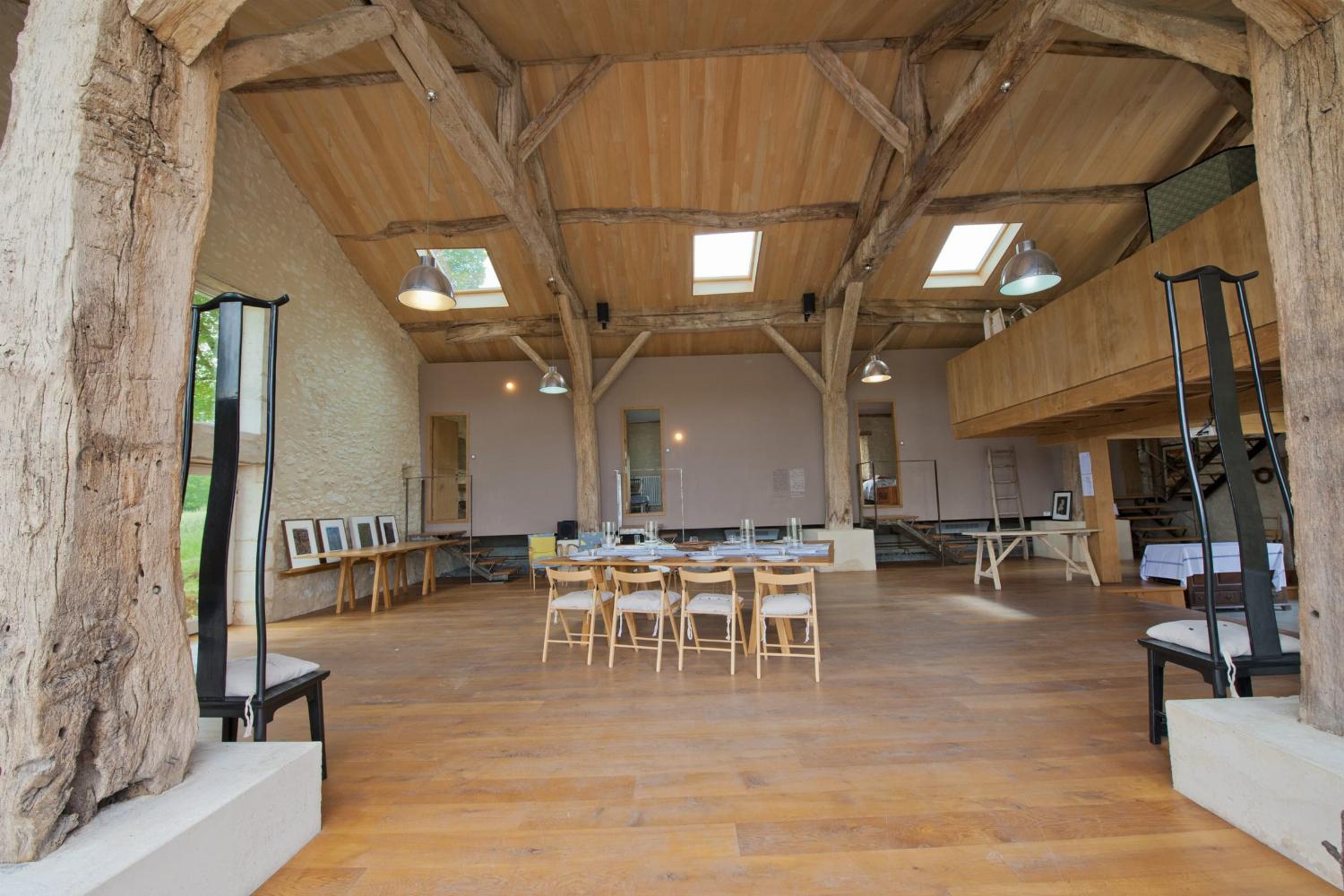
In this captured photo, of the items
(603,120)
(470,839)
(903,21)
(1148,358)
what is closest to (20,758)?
(470,839)

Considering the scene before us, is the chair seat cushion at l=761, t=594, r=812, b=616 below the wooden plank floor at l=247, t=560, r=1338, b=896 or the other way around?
the other way around

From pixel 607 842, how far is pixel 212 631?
164 cm

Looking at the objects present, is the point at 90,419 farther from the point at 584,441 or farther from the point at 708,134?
the point at 584,441

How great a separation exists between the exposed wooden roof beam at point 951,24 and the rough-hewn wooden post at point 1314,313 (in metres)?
4.02

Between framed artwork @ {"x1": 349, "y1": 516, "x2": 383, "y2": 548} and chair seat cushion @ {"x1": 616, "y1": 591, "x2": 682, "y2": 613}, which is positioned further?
framed artwork @ {"x1": 349, "y1": 516, "x2": 383, "y2": 548}

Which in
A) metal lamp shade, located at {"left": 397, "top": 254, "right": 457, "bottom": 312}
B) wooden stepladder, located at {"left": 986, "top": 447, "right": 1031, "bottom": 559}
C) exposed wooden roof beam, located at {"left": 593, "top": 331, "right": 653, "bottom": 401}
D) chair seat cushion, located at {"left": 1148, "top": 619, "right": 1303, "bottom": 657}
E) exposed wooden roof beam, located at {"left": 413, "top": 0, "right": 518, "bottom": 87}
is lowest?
chair seat cushion, located at {"left": 1148, "top": 619, "right": 1303, "bottom": 657}

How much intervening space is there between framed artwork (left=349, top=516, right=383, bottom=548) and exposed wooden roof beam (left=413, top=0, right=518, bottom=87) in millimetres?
5997

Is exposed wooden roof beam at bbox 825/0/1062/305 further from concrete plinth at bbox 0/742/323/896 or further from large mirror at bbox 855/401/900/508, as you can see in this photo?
concrete plinth at bbox 0/742/323/896

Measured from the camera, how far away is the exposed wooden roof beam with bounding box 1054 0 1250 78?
2.31m

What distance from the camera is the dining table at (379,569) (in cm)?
699

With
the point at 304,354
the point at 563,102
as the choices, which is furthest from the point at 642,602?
the point at 304,354

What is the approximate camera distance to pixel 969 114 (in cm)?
491

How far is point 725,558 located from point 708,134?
200 inches

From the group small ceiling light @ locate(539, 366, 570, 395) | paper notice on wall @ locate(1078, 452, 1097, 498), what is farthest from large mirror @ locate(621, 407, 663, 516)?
paper notice on wall @ locate(1078, 452, 1097, 498)
